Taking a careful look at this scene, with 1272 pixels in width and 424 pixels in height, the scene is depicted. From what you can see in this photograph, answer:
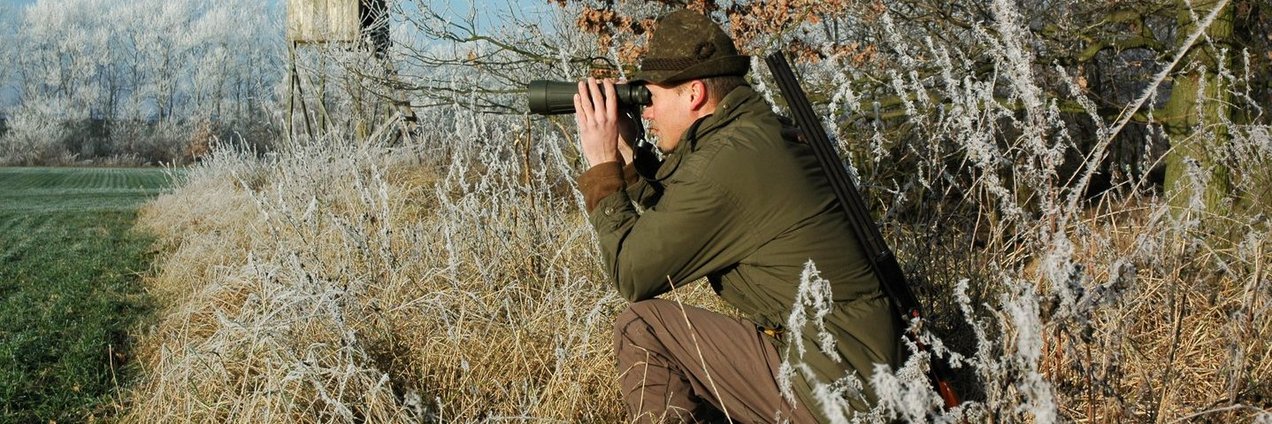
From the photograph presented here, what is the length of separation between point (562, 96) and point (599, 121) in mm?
208

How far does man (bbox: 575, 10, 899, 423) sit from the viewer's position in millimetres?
2361

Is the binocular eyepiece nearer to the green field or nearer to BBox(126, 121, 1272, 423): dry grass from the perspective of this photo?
BBox(126, 121, 1272, 423): dry grass

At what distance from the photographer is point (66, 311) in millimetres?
5258

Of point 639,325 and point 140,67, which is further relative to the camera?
point 140,67

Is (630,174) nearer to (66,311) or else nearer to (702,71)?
(702,71)

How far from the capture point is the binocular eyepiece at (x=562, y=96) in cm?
269

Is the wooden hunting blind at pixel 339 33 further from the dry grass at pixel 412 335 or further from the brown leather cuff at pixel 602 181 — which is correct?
the brown leather cuff at pixel 602 181

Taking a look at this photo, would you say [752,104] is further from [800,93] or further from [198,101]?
[198,101]

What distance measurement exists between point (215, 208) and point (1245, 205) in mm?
8153

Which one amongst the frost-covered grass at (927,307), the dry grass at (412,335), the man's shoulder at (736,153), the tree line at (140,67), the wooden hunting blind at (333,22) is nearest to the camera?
the frost-covered grass at (927,307)

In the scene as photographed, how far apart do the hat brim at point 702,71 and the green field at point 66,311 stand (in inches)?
92.0

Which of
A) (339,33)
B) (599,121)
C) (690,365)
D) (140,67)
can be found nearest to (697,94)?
(599,121)

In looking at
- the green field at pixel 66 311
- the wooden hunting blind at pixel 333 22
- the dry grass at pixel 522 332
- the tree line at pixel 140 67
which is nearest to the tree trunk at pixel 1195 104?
the dry grass at pixel 522 332

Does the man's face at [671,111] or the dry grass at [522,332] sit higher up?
the man's face at [671,111]
